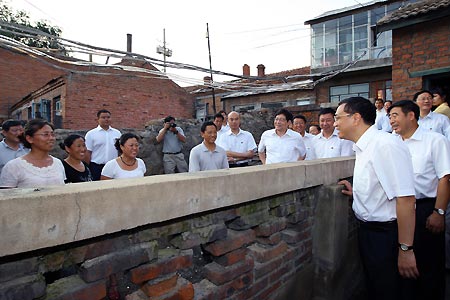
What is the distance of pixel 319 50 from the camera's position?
17.6 m

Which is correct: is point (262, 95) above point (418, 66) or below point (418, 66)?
above

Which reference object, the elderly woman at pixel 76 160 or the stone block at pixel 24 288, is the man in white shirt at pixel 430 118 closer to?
the elderly woman at pixel 76 160

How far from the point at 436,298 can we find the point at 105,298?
9.41ft

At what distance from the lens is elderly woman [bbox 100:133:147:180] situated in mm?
3318

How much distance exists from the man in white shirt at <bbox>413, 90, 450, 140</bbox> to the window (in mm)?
12814

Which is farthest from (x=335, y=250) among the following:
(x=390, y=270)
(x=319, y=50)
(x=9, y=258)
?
(x=319, y=50)

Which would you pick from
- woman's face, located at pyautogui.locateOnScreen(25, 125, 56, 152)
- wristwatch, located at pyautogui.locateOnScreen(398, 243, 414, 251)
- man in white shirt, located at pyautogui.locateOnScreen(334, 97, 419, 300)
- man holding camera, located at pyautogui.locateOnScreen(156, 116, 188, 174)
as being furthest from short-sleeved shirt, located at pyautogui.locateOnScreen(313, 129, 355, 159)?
woman's face, located at pyautogui.locateOnScreen(25, 125, 56, 152)

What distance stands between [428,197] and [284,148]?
6.55ft

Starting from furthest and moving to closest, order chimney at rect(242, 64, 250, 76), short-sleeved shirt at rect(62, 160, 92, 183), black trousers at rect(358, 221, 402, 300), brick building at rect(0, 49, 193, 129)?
chimney at rect(242, 64, 250, 76) < brick building at rect(0, 49, 193, 129) < short-sleeved shirt at rect(62, 160, 92, 183) < black trousers at rect(358, 221, 402, 300)

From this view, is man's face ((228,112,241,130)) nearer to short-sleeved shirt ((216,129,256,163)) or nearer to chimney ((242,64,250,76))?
short-sleeved shirt ((216,129,256,163))

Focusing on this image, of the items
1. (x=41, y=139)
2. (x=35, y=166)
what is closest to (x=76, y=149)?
(x=41, y=139)

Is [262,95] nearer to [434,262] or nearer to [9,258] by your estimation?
[434,262]

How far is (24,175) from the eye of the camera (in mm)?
2479

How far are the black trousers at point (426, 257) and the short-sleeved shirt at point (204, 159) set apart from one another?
222 cm
